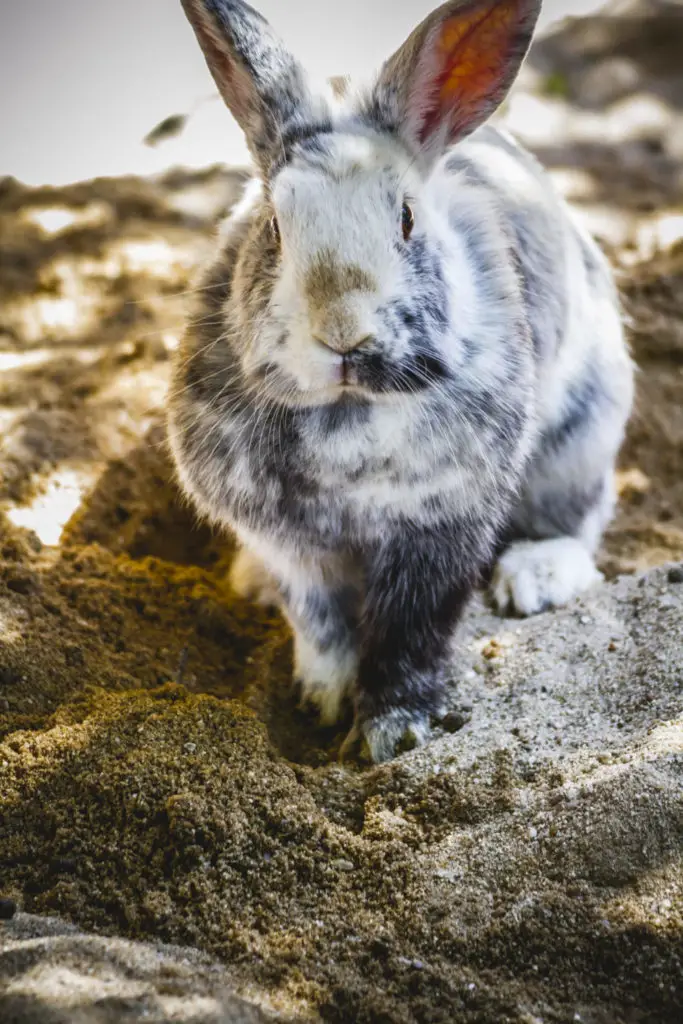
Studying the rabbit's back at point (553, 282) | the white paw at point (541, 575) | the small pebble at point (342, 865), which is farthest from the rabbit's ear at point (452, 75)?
the small pebble at point (342, 865)

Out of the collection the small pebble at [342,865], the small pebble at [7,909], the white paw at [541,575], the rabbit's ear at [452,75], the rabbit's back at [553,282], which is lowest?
the white paw at [541,575]

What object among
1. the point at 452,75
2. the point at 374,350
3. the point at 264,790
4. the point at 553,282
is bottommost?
the point at 264,790

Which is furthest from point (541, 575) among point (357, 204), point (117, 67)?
point (117, 67)

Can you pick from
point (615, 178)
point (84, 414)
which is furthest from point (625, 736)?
point (615, 178)

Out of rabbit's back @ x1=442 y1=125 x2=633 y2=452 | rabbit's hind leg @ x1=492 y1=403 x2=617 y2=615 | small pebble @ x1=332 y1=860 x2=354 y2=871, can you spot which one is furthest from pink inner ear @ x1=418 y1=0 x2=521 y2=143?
small pebble @ x1=332 y1=860 x2=354 y2=871

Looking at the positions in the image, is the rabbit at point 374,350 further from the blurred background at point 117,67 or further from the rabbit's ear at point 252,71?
the blurred background at point 117,67

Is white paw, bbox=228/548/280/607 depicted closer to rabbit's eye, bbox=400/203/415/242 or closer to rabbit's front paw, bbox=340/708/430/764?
rabbit's front paw, bbox=340/708/430/764

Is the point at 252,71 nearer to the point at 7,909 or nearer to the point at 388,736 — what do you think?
the point at 388,736
